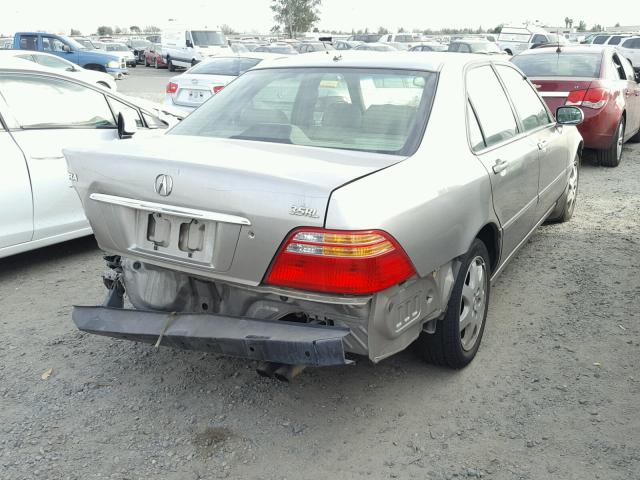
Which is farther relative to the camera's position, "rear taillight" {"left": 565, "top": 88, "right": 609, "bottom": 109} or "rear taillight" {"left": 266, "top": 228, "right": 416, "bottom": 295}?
"rear taillight" {"left": 565, "top": 88, "right": 609, "bottom": 109}

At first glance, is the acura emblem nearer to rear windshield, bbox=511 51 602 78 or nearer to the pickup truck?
rear windshield, bbox=511 51 602 78

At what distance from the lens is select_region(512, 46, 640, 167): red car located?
8.33 metres

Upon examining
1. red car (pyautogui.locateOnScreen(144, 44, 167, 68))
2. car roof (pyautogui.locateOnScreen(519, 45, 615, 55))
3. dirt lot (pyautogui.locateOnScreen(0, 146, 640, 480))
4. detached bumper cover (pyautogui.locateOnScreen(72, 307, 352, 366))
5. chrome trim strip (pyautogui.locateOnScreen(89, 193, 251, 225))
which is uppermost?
car roof (pyautogui.locateOnScreen(519, 45, 615, 55))

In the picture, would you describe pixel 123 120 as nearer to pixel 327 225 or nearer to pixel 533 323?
pixel 327 225

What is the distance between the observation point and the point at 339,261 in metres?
2.52

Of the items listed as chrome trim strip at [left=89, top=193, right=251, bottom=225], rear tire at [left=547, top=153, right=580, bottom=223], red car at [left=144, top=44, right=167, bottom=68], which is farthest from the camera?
red car at [left=144, top=44, right=167, bottom=68]

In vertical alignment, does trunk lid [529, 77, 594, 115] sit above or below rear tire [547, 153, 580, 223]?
above

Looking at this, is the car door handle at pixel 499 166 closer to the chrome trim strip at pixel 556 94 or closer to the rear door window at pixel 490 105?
the rear door window at pixel 490 105

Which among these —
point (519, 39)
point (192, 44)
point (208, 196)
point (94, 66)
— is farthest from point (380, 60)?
point (519, 39)

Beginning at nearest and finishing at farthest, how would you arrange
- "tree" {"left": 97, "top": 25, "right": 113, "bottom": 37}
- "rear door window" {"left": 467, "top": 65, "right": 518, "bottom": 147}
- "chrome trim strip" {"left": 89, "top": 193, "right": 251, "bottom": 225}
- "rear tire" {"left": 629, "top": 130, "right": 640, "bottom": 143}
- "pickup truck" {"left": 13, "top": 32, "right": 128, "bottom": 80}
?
"chrome trim strip" {"left": 89, "top": 193, "right": 251, "bottom": 225} < "rear door window" {"left": 467, "top": 65, "right": 518, "bottom": 147} < "rear tire" {"left": 629, "top": 130, "right": 640, "bottom": 143} < "pickup truck" {"left": 13, "top": 32, "right": 128, "bottom": 80} < "tree" {"left": 97, "top": 25, "right": 113, "bottom": 37}

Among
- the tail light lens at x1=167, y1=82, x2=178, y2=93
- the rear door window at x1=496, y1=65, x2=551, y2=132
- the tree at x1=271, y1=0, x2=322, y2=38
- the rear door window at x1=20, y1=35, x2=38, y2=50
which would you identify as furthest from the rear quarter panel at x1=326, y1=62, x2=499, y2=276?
the tree at x1=271, y1=0, x2=322, y2=38

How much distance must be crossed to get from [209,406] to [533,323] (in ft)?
6.75

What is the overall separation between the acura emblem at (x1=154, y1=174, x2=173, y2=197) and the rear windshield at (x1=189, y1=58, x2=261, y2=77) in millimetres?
8690

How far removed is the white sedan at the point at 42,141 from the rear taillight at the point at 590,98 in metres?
5.68
